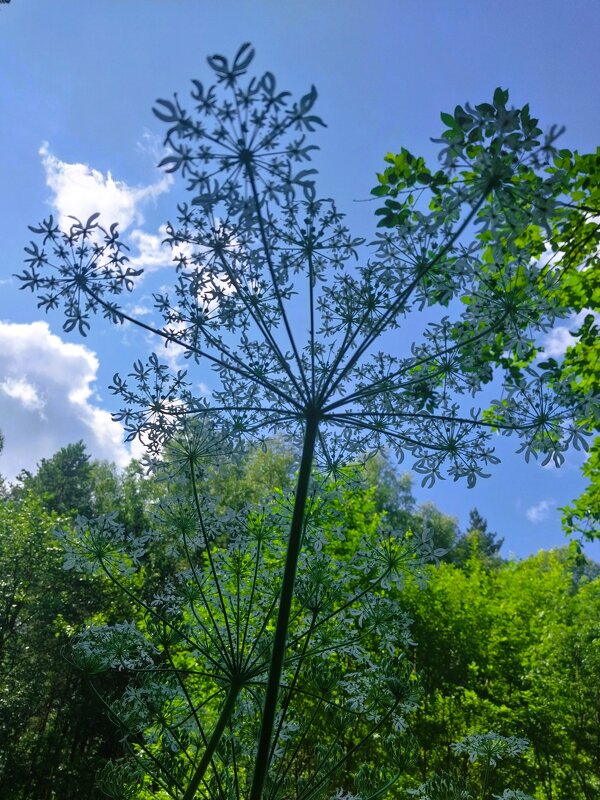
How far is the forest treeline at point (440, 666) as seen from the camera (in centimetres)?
978

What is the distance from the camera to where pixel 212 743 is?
1.84 metres

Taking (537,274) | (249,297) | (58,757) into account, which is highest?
(537,274)

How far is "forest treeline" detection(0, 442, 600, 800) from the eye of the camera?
978 centimetres

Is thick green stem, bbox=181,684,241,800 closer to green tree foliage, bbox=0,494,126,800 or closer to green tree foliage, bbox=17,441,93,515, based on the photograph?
green tree foliage, bbox=0,494,126,800

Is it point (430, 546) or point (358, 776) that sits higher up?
point (430, 546)

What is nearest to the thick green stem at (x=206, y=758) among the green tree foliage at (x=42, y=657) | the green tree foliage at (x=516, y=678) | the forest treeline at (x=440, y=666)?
the forest treeline at (x=440, y=666)

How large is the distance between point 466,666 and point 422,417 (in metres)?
10.2

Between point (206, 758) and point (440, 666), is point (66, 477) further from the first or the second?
point (206, 758)

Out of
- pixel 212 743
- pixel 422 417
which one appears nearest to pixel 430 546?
pixel 422 417

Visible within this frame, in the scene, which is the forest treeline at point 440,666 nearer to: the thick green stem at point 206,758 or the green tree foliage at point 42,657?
the green tree foliage at point 42,657

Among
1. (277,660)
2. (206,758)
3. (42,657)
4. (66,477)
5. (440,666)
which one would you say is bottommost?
(206,758)

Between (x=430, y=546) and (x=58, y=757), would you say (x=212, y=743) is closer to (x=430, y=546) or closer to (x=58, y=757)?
(x=430, y=546)

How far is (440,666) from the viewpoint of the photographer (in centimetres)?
1083

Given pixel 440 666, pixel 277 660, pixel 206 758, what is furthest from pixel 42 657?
pixel 277 660
